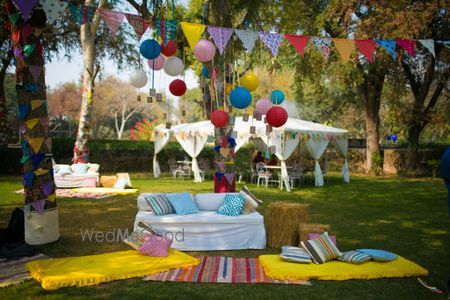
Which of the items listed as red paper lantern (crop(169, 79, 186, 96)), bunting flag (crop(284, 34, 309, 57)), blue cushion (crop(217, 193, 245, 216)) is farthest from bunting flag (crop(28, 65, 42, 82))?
bunting flag (crop(284, 34, 309, 57))

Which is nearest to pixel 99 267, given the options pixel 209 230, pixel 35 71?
pixel 209 230

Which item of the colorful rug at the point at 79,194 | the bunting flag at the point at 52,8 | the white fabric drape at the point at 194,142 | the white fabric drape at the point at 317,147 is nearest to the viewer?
the bunting flag at the point at 52,8

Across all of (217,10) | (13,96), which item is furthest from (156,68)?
(13,96)

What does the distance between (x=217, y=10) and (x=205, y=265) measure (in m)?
5.93

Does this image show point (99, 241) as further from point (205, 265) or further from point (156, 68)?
point (156, 68)

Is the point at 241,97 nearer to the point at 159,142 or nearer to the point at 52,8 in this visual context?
the point at 52,8

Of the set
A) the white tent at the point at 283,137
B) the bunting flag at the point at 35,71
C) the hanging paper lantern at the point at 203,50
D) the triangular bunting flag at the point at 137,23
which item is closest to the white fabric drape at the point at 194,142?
the white tent at the point at 283,137

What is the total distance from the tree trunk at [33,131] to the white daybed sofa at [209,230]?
1.43 meters

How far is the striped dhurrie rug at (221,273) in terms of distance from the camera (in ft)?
16.0

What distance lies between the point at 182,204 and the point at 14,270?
2.48m

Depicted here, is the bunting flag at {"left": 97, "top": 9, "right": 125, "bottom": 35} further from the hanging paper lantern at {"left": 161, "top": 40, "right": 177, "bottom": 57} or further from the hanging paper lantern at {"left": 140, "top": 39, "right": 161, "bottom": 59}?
the hanging paper lantern at {"left": 161, "top": 40, "right": 177, "bottom": 57}

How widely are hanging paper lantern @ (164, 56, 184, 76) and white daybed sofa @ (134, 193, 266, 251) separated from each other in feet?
10.3

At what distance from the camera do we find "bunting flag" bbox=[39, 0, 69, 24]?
580 centimetres

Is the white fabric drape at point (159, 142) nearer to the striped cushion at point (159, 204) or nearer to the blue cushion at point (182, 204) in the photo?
the blue cushion at point (182, 204)
